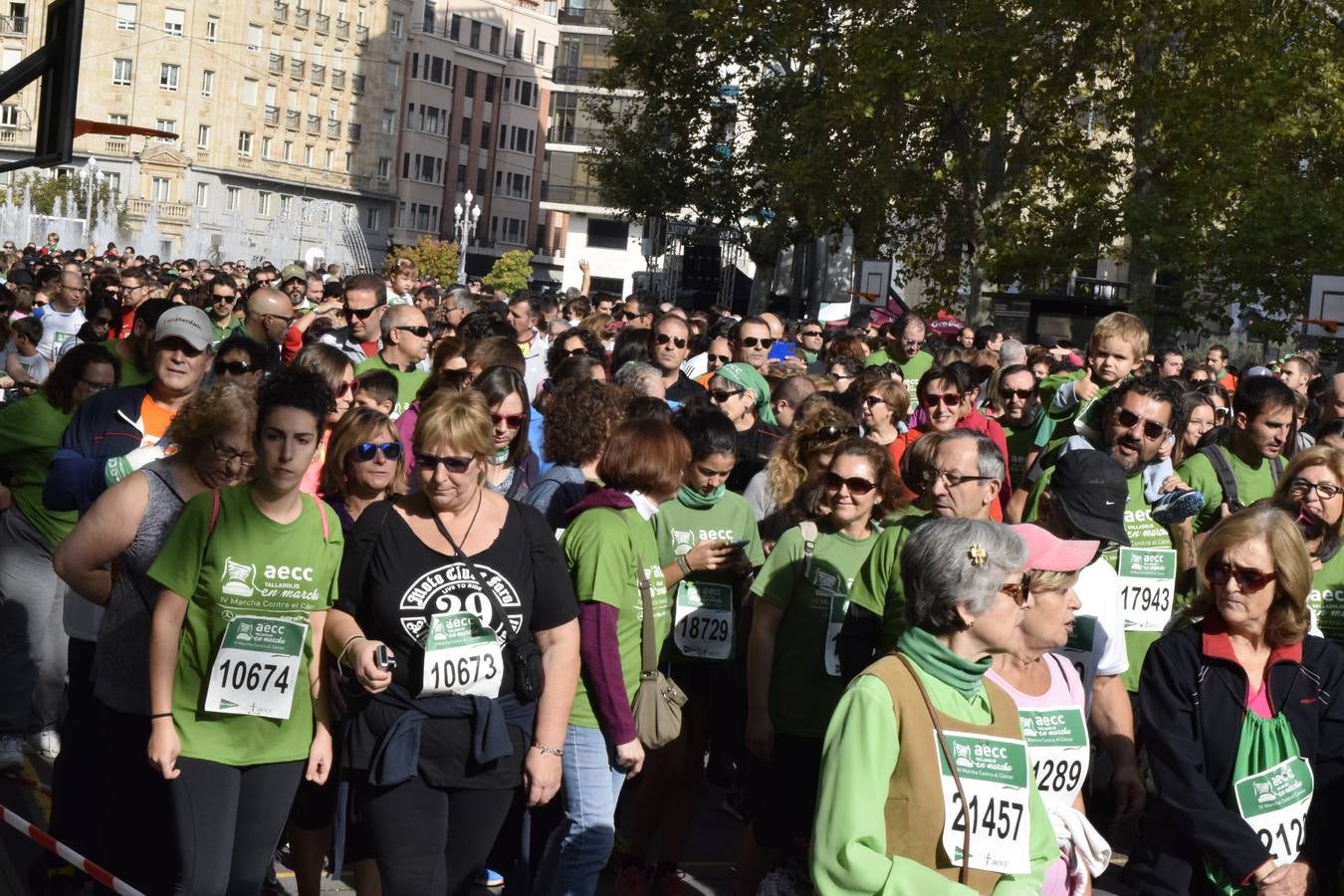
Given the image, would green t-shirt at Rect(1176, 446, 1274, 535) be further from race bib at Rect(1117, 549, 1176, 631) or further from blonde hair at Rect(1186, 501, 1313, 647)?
blonde hair at Rect(1186, 501, 1313, 647)

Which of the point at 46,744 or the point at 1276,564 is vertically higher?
the point at 1276,564

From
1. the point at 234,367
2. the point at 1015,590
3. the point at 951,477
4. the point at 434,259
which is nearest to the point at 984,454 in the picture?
the point at 951,477

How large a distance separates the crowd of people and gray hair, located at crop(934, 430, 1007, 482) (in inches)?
0.6

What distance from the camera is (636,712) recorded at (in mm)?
6031

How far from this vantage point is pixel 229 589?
16.5 feet

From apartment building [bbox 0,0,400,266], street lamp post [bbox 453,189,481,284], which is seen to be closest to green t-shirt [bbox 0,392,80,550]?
street lamp post [bbox 453,189,481,284]

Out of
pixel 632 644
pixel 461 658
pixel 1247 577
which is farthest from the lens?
pixel 632 644

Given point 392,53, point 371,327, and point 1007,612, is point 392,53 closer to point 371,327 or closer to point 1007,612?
point 371,327

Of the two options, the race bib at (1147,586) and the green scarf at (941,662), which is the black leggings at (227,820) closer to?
the green scarf at (941,662)

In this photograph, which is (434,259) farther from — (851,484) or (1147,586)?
(851,484)

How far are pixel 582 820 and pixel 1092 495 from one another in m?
1.87

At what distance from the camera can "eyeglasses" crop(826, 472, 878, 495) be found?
611cm

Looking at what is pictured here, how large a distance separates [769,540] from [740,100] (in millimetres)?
34257

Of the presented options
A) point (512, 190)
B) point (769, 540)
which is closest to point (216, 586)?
point (769, 540)
